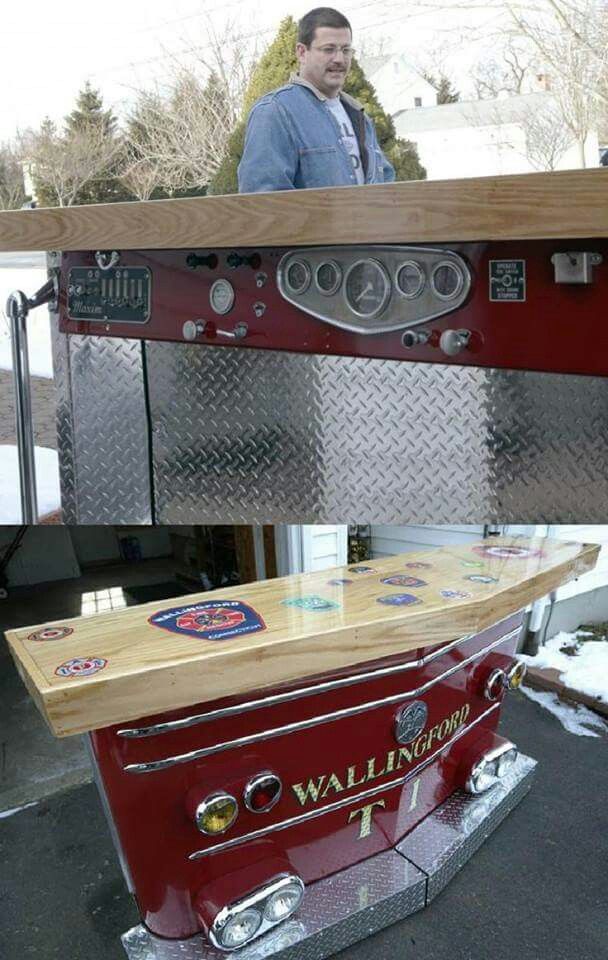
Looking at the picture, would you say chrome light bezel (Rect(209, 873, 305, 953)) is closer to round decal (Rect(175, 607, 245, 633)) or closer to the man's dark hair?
round decal (Rect(175, 607, 245, 633))

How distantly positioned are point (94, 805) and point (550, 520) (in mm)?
2550

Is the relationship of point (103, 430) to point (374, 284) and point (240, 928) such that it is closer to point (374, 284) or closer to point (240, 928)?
point (374, 284)

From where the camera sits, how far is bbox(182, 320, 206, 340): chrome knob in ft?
5.18

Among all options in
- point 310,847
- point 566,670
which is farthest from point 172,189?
point 310,847

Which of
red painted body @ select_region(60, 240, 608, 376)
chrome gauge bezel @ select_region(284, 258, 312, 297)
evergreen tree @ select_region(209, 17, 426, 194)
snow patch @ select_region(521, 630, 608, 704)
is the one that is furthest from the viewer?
evergreen tree @ select_region(209, 17, 426, 194)

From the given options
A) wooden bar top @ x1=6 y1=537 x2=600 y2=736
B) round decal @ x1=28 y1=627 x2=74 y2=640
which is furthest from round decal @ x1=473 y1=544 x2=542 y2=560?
round decal @ x1=28 y1=627 x2=74 y2=640

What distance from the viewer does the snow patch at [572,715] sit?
3975 mm

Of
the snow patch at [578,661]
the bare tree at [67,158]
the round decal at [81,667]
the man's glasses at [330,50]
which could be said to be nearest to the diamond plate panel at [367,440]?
the round decal at [81,667]

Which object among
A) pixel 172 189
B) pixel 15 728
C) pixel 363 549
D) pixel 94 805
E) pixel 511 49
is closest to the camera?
pixel 363 549

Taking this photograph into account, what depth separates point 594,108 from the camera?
30.0ft

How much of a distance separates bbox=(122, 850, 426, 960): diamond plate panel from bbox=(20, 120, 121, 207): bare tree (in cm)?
1281

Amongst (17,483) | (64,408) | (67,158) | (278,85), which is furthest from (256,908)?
(67,158)

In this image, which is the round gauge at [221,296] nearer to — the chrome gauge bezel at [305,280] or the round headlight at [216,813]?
the chrome gauge bezel at [305,280]

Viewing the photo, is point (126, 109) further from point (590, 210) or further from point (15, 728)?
point (590, 210)
